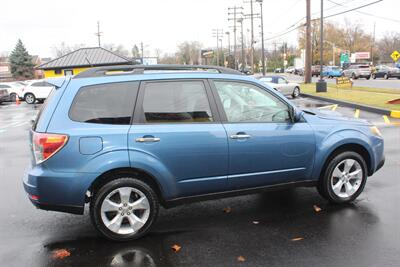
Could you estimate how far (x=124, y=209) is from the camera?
430cm

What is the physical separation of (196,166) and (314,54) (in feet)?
303

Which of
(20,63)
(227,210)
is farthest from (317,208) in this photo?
(20,63)

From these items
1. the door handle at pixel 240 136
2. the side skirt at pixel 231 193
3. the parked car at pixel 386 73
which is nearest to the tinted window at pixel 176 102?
the door handle at pixel 240 136

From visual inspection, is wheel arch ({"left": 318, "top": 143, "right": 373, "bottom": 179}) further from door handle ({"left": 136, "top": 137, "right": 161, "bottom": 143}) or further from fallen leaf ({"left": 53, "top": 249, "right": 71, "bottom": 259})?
fallen leaf ({"left": 53, "top": 249, "right": 71, "bottom": 259})

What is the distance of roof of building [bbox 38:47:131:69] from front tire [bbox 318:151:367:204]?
37976 mm

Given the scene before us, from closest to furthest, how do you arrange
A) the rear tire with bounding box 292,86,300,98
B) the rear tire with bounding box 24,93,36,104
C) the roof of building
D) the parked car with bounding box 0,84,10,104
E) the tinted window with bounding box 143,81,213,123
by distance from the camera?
1. the tinted window with bounding box 143,81,213,123
2. the rear tire with bounding box 292,86,300,98
3. the parked car with bounding box 0,84,10,104
4. the rear tire with bounding box 24,93,36,104
5. the roof of building

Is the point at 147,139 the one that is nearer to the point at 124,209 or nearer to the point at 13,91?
the point at 124,209

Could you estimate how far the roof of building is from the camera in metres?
42.0

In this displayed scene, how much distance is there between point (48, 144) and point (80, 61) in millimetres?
41034

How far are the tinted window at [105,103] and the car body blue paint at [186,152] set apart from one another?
0.06 metres

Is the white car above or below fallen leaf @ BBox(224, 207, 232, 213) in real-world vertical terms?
above

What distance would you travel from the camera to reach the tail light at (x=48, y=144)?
4062 mm

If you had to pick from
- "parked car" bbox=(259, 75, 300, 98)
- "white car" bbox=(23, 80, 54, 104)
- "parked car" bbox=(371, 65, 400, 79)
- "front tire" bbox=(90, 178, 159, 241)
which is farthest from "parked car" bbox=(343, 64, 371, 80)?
"front tire" bbox=(90, 178, 159, 241)

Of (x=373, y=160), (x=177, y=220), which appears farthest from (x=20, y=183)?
(x=373, y=160)
